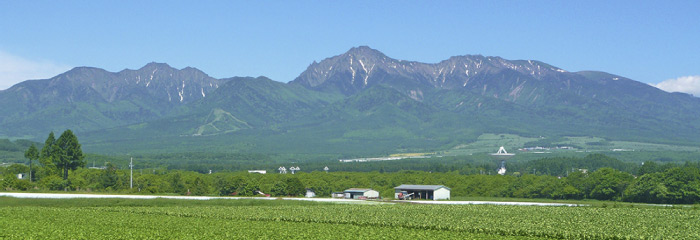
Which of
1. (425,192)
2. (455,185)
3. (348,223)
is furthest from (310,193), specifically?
(348,223)

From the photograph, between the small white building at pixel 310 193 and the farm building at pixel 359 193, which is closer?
the farm building at pixel 359 193

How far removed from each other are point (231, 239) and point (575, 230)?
68.0 ft

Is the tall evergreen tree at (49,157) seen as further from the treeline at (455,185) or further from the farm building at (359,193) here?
the farm building at (359,193)

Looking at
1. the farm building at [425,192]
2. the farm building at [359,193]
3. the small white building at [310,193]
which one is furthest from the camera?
the small white building at [310,193]

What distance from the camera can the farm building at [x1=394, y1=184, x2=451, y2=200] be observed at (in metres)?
109

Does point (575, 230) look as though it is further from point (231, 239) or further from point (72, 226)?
point (72, 226)

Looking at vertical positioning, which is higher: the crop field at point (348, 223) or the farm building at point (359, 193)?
the crop field at point (348, 223)

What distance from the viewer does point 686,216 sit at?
57.2m

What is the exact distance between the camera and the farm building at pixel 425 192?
358ft

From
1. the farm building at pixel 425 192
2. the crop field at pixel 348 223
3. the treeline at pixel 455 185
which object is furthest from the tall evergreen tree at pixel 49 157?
the crop field at pixel 348 223

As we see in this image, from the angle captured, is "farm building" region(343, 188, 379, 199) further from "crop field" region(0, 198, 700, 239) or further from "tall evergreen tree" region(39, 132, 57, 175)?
"tall evergreen tree" region(39, 132, 57, 175)

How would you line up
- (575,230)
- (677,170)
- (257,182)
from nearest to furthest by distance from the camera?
(575,230)
(677,170)
(257,182)

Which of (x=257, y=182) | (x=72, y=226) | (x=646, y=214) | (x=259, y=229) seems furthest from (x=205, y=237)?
(x=257, y=182)

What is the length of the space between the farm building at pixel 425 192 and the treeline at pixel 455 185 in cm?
452
